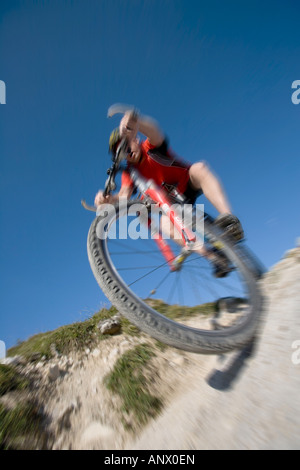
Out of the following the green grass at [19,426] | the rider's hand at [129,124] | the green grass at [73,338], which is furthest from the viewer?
the green grass at [73,338]

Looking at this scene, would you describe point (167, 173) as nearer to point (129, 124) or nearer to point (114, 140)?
point (114, 140)

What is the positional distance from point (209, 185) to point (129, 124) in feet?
4.35

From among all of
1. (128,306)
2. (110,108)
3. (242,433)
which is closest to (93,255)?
(128,306)

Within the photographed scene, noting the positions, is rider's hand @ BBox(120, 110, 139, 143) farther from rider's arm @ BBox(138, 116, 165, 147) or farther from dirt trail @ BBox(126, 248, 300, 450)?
dirt trail @ BBox(126, 248, 300, 450)

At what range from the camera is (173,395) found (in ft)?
7.06

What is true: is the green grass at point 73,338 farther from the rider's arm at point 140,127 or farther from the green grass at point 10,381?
the rider's arm at point 140,127

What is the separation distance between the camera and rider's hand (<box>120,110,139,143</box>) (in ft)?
7.31

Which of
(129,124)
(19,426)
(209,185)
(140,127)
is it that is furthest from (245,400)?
(140,127)

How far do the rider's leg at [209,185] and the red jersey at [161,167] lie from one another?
0.48 ft

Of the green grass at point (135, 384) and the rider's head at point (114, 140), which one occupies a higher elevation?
the rider's head at point (114, 140)

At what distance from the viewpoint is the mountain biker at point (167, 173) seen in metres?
2.61

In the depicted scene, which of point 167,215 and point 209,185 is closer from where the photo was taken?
point 167,215
